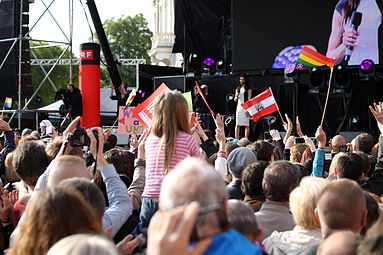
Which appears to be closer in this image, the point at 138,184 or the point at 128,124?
the point at 138,184

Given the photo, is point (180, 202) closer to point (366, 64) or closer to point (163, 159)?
point (163, 159)

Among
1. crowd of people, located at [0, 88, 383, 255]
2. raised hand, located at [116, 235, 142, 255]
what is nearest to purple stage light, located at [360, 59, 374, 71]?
crowd of people, located at [0, 88, 383, 255]

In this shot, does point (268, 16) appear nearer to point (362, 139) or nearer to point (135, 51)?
point (362, 139)

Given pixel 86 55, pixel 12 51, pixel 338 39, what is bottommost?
pixel 86 55

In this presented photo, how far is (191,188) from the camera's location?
1.65 meters

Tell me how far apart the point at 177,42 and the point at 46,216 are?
16.9 metres

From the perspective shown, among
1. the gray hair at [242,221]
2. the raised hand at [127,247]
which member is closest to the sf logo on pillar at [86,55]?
the raised hand at [127,247]

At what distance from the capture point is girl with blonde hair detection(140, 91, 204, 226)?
12.2ft

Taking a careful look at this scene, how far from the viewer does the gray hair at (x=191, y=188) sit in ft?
5.41

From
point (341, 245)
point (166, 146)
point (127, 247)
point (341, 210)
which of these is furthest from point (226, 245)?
point (166, 146)

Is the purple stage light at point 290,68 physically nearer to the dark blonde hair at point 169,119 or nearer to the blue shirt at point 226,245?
the dark blonde hair at point 169,119

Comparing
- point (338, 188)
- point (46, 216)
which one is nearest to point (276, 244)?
point (338, 188)

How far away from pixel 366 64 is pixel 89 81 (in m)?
7.29

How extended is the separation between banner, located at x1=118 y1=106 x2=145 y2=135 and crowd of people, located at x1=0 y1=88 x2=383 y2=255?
331cm
